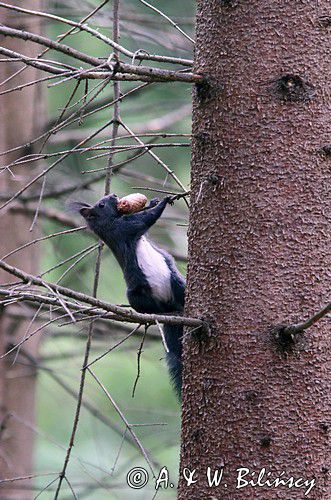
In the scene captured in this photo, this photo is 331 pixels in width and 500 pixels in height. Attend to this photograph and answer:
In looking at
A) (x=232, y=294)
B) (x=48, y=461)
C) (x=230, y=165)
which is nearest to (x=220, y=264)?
(x=232, y=294)

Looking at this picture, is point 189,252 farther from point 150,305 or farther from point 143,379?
point 143,379

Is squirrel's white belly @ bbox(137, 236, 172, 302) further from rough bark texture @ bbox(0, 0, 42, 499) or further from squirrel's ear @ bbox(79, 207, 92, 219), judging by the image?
rough bark texture @ bbox(0, 0, 42, 499)

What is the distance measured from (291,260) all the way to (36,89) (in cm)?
370

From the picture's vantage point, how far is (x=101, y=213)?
345 centimetres

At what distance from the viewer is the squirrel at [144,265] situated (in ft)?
10.7

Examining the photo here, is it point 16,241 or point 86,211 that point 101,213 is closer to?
point 86,211

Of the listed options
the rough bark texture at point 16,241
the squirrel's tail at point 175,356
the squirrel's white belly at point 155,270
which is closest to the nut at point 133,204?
the squirrel's white belly at point 155,270

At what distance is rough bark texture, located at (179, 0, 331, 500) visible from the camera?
7.07 feet

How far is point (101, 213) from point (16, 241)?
2.00 meters

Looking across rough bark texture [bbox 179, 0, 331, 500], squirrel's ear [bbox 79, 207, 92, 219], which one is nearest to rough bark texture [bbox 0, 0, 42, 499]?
squirrel's ear [bbox 79, 207, 92, 219]

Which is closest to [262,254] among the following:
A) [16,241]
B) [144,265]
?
[144,265]

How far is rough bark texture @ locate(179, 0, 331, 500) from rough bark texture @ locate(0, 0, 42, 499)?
294 cm

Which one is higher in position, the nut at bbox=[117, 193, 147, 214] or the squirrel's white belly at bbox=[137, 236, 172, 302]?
the nut at bbox=[117, 193, 147, 214]

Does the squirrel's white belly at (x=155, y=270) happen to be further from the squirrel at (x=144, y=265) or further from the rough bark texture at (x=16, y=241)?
the rough bark texture at (x=16, y=241)
